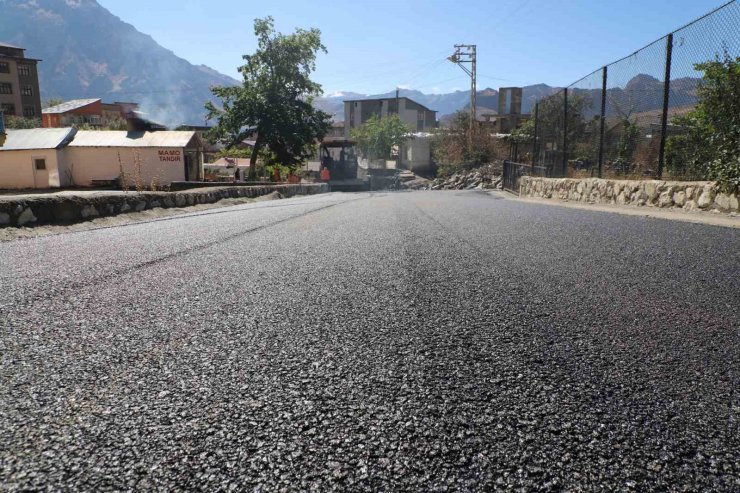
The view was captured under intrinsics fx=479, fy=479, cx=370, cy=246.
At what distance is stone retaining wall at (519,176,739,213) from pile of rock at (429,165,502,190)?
1361cm

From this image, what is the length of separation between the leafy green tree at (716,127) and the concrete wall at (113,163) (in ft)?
89.0

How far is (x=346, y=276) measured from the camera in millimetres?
3332

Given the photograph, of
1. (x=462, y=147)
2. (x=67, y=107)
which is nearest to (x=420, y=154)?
(x=462, y=147)

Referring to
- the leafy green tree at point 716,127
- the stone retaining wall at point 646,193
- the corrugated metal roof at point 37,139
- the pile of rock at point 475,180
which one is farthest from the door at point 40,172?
the leafy green tree at point 716,127

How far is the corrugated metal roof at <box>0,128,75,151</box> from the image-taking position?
91.6 feet

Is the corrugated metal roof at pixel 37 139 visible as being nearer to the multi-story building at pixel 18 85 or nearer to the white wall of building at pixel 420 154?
the white wall of building at pixel 420 154

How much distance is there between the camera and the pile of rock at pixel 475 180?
2798 centimetres

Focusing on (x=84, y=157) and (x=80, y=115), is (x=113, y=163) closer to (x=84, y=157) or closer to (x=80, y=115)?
(x=84, y=157)

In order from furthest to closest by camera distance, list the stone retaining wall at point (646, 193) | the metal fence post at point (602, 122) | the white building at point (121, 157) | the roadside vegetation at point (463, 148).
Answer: the roadside vegetation at point (463, 148), the white building at point (121, 157), the metal fence post at point (602, 122), the stone retaining wall at point (646, 193)

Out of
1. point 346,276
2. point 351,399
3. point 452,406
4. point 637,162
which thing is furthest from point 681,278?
point 637,162

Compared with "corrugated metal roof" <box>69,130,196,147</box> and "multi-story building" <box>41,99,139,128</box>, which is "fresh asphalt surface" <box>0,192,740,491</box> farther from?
"multi-story building" <box>41,99,139,128</box>

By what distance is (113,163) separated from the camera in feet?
95.5

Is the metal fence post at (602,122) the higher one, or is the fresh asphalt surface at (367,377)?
the metal fence post at (602,122)

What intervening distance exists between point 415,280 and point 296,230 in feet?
10.2
